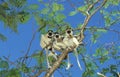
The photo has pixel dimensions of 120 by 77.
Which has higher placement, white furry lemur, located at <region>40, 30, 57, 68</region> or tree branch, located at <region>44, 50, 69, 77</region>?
white furry lemur, located at <region>40, 30, 57, 68</region>

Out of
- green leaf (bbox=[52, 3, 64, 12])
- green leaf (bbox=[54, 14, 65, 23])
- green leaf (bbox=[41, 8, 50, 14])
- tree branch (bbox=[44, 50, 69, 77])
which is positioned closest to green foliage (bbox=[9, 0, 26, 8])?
green leaf (bbox=[41, 8, 50, 14])

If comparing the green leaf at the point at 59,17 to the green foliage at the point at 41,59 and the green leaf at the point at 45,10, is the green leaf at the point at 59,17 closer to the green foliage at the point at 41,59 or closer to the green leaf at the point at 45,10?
the green leaf at the point at 45,10

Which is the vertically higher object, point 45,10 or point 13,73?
point 45,10

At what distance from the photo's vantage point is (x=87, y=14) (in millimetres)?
7301

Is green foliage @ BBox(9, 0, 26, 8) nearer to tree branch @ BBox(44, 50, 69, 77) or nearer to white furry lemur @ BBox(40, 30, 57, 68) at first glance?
white furry lemur @ BBox(40, 30, 57, 68)

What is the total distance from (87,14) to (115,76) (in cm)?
142

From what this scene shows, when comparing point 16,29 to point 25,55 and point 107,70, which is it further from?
point 107,70

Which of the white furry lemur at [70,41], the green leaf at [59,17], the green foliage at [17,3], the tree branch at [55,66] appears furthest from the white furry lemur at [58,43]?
the green leaf at [59,17]

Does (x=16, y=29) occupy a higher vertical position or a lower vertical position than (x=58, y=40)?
higher

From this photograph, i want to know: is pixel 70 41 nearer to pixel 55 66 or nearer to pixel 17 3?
pixel 55 66

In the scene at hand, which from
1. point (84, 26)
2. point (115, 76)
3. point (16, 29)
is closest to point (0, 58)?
point (16, 29)

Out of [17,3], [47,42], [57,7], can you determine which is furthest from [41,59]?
[57,7]

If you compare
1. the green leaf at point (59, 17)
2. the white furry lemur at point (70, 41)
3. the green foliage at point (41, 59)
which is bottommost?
the white furry lemur at point (70, 41)

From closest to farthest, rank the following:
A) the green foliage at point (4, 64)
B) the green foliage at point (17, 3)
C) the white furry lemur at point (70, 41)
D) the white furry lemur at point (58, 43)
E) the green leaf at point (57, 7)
A: the white furry lemur at point (70, 41) < the white furry lemur at point (58, 43) < the green foliage at point (4, 64) < the green foliage at point (17, 3) < the green leaf at point (57, 7)
